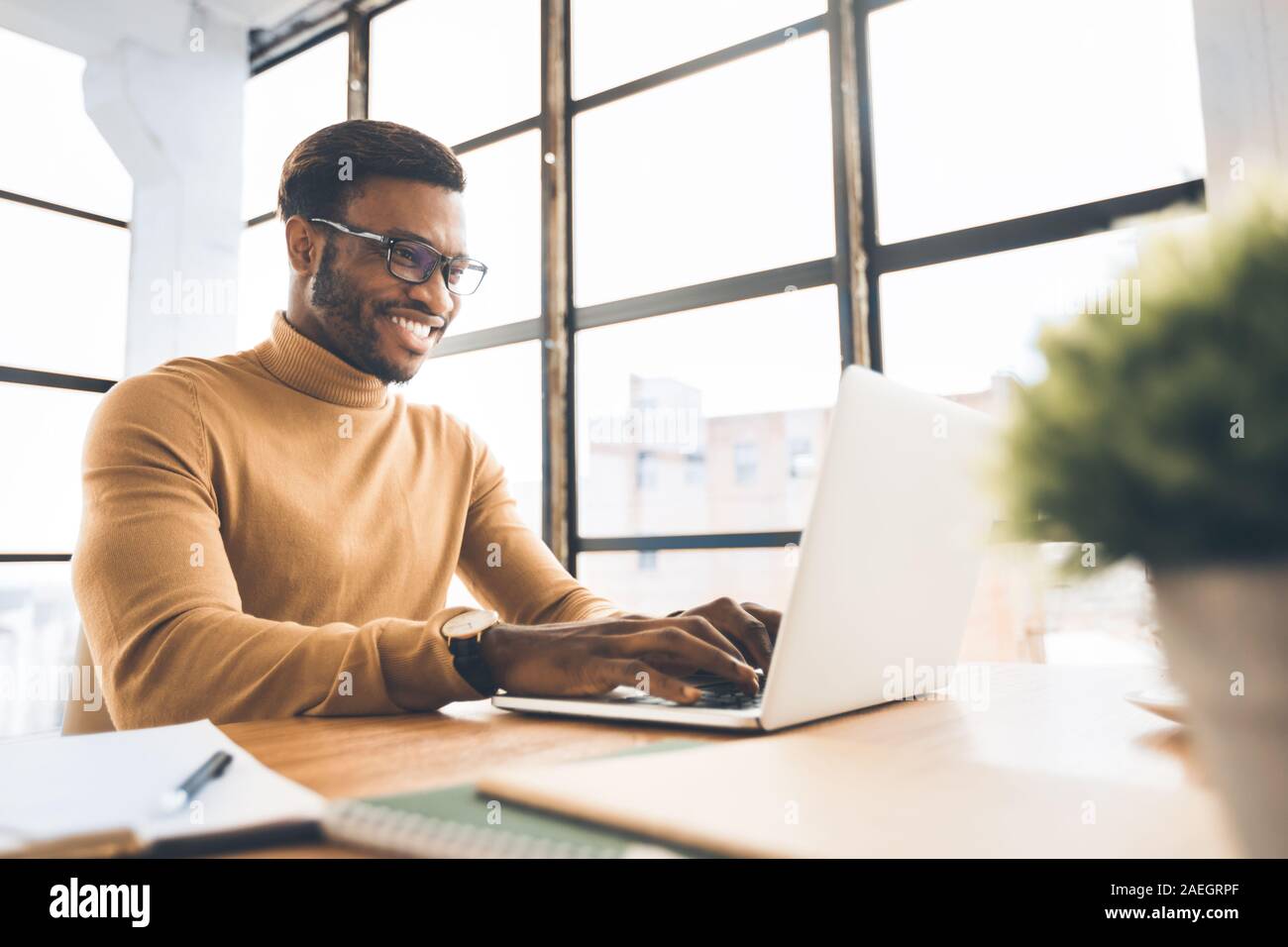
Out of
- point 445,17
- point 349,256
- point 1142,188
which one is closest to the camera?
point 349,256

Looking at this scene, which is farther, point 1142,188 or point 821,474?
point 1142,188

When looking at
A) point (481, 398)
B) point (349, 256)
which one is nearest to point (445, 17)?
point (481, 398)

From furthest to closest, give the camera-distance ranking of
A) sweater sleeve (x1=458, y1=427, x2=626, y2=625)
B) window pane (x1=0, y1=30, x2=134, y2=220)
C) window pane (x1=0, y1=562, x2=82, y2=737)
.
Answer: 1. window pane (x1=0, y1=30, x2=134, y2=220)
2. window pane (x1=0, y1=562, x2=82, y2=737)
3. sweater sleeve (x1=458, y1=427, x2=626, y2=625)

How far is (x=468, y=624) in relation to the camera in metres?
0.90

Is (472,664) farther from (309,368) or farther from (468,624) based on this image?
(309,368)

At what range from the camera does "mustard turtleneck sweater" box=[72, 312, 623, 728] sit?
881mm

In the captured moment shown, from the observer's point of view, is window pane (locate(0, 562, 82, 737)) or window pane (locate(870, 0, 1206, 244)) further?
window pane (locate(0, 562, 82, 737))

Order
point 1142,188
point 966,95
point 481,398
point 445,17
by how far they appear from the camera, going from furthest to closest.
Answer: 1. point 445,17
2. point 481,398
3. point 966,95
4. point 1142,188

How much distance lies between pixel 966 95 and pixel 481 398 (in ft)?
6.22

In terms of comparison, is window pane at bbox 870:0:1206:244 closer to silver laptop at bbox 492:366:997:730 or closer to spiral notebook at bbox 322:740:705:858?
silver laptop at bbox 492:366:997:730

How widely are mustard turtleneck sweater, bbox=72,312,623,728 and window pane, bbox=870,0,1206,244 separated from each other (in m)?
1.43

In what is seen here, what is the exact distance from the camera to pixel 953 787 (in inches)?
19.9

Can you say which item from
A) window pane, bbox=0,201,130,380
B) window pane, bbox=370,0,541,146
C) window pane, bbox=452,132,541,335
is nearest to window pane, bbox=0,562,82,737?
window pane, bbox=0,201,130,380

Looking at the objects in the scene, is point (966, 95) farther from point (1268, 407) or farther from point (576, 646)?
point (1268, 407)
